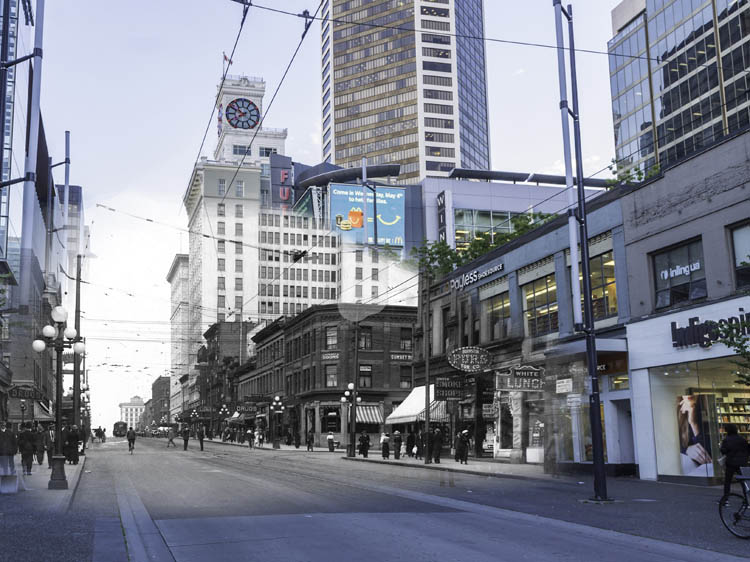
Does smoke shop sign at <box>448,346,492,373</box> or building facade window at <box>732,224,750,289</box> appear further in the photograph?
smoke shop sign at <box>448,346,492,373</box>

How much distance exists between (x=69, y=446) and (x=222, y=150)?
138 m

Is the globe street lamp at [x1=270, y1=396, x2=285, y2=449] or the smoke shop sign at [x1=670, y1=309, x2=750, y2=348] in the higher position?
the smoke shop sign at [x1=670, y1=309, x2=750, y2=348]

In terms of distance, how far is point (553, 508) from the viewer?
1689 centimetres

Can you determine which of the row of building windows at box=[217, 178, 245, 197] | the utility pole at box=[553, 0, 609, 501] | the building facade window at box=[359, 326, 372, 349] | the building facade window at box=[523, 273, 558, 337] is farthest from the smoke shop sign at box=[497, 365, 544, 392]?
the row of building windows at box=[217, 178, 245, 197]

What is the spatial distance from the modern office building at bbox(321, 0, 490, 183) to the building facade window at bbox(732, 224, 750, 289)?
137060 mm

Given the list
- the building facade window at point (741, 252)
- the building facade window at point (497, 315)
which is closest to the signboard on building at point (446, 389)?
the building facade window at point (497, 315)

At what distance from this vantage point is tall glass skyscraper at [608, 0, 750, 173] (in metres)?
65.9

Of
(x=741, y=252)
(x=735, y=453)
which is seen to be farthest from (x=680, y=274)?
(x=735, y=453)

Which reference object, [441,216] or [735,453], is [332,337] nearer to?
[441,216]

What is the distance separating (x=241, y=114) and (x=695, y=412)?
148 m

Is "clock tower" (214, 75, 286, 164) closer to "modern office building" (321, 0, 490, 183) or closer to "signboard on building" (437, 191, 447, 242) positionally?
"modern office building" (321, 0, 490, 183)

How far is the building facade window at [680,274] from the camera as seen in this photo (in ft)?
77.0

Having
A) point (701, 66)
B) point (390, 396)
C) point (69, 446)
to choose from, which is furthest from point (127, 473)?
point (701, 66)

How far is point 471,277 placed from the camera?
40469 millimetres
